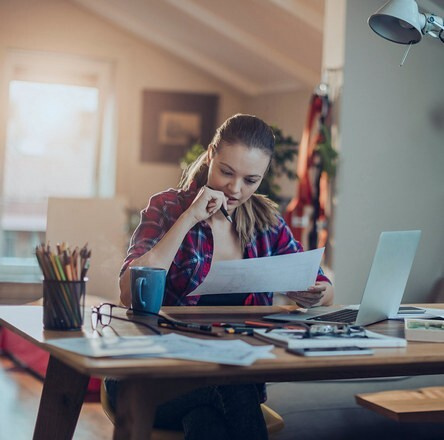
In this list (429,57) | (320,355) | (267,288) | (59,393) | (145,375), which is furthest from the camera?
(429,57)

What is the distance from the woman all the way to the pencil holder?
0.39 meters

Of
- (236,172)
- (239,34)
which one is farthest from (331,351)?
(239,34)

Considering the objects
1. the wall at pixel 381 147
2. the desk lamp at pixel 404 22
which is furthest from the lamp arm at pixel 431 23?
the wall at pixel 381 147

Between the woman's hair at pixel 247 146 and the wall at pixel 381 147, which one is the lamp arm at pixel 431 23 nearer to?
the woman's hair at pixel 247 146

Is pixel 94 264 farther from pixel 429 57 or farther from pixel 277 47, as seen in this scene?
pixel 277 47

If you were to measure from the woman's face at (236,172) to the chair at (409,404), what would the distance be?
30.8 inches

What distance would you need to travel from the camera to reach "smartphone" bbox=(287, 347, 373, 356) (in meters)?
1.33

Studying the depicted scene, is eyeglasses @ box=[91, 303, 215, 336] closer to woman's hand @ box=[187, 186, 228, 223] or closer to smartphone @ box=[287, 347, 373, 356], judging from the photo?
smartphone @ box=[287, 347, 373, 356]

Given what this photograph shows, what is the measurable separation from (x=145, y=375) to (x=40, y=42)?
6464 mm

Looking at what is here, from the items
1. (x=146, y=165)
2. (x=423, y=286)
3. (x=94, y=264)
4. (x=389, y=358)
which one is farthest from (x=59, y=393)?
(x=146, y=165)

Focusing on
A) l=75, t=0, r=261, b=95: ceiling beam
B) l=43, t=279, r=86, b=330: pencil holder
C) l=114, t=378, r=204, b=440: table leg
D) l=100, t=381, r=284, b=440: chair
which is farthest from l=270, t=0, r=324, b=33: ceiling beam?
l=114, t=378, r=204, b=440: table leg

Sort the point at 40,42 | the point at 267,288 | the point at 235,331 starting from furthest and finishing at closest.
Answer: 1. the point at 40,42
2. the point at 267,288
3. the point at 235,331

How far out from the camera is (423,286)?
4.46 m

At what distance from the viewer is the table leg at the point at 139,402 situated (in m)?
1.23
